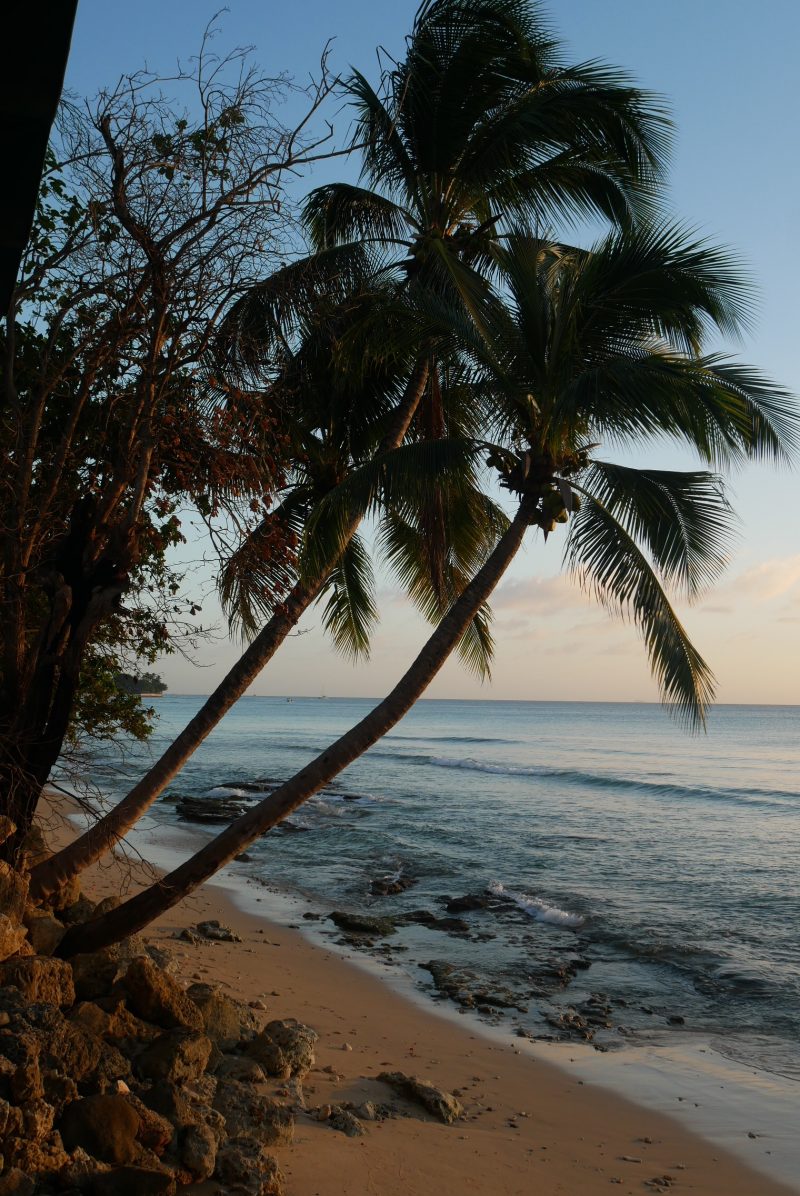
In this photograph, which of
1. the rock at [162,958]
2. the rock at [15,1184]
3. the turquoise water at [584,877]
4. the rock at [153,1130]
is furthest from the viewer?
the turquoise water at [584,877]

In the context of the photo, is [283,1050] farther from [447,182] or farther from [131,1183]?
[447,182]

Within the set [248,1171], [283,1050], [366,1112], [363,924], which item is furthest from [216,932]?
[248,1171]

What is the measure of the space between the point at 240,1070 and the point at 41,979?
4.73 feet

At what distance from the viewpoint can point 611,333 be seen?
848 cm

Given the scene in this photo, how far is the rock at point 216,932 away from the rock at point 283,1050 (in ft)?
15.1

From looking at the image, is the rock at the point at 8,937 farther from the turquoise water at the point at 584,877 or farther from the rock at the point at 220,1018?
the turquoise water at the point at 584,877

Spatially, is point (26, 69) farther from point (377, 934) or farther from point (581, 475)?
point (377, 934)

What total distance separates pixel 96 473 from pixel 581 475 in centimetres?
437

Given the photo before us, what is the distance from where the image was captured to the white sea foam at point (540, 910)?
14.6m

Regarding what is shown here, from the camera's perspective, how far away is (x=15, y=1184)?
434cm

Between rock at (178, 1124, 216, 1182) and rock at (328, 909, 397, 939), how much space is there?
26.7ft

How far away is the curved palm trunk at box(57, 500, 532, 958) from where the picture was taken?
770cm

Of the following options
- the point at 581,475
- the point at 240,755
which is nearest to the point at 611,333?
the point at 581,475

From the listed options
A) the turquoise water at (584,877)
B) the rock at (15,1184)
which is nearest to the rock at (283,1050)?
the rock at (15,1184)
